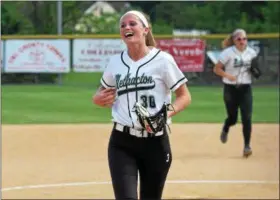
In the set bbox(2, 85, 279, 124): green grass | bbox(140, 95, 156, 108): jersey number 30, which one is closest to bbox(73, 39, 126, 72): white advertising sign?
bbox(2, 85, 279, 124): green grass

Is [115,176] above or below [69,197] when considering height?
above

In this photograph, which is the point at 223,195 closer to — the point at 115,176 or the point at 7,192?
the point at 7,192

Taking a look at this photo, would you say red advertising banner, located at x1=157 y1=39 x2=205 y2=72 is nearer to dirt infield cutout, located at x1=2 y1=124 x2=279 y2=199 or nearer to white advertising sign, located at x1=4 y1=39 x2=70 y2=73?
white advertising sign, located at x1=4 y1=39 x2=70 y2=73

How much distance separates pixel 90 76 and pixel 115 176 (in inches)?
804

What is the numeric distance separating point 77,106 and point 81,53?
3319 mm

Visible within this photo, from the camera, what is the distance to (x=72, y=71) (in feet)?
80.6

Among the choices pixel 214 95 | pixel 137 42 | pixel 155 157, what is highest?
pixel 137 42

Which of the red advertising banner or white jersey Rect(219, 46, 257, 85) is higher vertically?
white jersey Rect(219, 46, 257, 85)

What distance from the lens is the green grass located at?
60.1ft

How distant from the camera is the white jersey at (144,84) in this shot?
5242 mm

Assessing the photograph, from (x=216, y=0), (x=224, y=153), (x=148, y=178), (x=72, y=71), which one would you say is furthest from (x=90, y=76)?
(x=148, y=178)

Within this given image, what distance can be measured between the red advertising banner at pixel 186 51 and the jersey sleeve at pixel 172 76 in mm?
18704

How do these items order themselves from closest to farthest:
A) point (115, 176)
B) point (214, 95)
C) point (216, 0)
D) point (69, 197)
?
1. point (115, 176)
2. point (69, 197)
3. point (214, 95)
4. point (216, 0)

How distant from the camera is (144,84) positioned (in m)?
5.24
